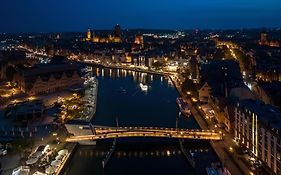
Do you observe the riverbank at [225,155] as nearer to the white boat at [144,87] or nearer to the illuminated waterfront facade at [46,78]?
the white boat at [144,87]

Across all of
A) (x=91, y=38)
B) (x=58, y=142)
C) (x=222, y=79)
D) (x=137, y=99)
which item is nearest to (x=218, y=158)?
(x=58, y=142)

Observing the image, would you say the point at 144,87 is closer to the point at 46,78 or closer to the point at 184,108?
the point at 46,78

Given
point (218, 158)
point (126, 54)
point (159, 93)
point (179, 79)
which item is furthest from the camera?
point (126, 54)

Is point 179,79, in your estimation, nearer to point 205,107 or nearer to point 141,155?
point 205,107

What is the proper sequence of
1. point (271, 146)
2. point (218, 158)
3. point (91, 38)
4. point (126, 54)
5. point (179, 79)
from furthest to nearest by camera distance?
1. point (91, 38)
2. point (126, 54)
3. point (179, 79)
4. point (218, 158)
5. point (271, 146)

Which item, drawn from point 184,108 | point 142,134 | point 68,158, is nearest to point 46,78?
point 184,108

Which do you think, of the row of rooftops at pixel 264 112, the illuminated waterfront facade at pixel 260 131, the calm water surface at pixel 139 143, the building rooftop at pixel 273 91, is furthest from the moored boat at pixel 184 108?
the row of rooftops at pixel 264 112

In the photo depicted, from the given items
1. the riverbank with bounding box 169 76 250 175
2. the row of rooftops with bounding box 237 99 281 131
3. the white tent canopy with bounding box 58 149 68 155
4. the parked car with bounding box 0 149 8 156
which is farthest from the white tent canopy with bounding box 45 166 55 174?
the row of rooftops with bounding box 237 99 281 131

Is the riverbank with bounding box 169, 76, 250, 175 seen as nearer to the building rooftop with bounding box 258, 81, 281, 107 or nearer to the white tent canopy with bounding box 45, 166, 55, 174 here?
the building rooftop with bounding box 258, 81, 281, 107
